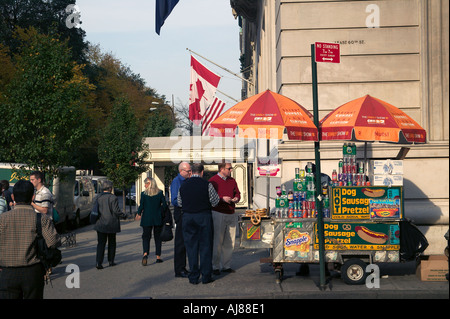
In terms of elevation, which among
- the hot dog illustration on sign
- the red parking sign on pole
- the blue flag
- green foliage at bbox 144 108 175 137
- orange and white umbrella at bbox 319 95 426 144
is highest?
the blue flag

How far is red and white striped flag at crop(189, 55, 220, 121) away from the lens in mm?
25234

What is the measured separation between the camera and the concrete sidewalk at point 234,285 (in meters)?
8.93

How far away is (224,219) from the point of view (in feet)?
37.3

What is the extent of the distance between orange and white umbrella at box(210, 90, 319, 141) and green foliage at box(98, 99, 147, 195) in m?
23.1

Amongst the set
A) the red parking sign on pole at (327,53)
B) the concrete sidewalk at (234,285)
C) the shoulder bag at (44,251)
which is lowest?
the concrete sidewalk at (234,285)

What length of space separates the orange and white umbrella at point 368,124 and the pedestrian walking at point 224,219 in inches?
86.8

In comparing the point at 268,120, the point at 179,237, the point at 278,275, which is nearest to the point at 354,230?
the point at 278,275

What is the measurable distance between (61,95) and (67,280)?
434 inches

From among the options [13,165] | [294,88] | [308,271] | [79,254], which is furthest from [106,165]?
[308,271]

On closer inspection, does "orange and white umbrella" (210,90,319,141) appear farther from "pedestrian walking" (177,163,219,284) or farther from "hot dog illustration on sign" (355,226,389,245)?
"hot dog illustration on sign" (355,226,389,245)

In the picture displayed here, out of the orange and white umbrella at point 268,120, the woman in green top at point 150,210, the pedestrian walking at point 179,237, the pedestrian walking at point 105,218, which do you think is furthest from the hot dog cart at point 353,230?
the pedestrian walking at point 105,218

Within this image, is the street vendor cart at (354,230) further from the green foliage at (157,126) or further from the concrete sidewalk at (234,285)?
the green foliage at (157,126)

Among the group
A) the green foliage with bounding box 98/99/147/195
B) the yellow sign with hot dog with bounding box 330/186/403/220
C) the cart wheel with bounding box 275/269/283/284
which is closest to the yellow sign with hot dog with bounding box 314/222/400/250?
the yellow sign with hot dog with bounding box 330/186/403/220

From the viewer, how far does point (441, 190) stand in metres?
13.3
